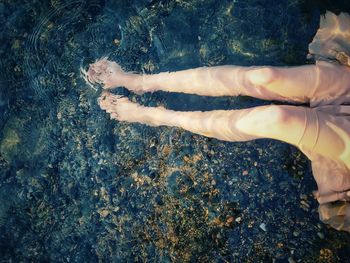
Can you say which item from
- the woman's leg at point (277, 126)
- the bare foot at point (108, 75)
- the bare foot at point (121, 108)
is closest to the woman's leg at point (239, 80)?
the bare foot at point (108, 75)

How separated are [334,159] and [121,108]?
2400mm

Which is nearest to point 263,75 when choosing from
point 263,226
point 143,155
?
point 263,226

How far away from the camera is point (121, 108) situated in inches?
160

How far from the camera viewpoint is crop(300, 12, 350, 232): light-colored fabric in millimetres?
2840

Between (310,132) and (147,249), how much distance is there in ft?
6.87

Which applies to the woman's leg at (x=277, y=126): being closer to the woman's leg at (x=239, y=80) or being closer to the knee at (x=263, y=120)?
the knee at (x=263, y=120)

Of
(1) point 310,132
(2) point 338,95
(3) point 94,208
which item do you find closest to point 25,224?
(3) point 94,208

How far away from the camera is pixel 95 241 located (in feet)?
12.4

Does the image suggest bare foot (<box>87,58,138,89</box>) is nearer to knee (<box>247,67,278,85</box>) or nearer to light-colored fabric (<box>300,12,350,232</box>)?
knee (<box>247,67,278,85</box>)

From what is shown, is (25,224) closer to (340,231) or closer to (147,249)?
(147,249)

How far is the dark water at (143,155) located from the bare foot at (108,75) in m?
0.14

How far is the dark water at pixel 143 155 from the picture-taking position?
3.58 metres

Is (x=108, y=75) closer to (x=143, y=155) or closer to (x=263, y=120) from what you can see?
(x=143, y=155)

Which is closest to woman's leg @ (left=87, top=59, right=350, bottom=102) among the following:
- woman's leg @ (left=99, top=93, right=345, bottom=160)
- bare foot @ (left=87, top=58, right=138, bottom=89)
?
bare foot @ (left=87, top=58, right=138, bottom=89)
